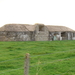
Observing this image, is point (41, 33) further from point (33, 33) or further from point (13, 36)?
point (13, 36)

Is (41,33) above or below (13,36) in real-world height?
above

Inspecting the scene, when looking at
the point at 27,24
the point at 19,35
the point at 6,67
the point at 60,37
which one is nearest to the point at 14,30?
the point at 19,35

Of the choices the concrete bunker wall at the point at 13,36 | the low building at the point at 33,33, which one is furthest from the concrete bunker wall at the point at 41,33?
the concrete bunker wall at the point at 13,36

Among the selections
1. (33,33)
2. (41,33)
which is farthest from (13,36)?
(41,33)

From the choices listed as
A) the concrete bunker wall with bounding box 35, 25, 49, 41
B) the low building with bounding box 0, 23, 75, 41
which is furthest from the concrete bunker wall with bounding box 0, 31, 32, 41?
the concrete bunker wall with bounding box 35, 25, 49, 41

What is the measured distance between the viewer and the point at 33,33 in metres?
34.9

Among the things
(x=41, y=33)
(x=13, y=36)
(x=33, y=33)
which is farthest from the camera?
(x=41, y=33)

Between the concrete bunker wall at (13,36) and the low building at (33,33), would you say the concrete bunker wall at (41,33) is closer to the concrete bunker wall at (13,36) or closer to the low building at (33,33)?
the low building at (33,33)

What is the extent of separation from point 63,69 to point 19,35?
22569 mm

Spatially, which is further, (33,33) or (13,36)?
(33,33)

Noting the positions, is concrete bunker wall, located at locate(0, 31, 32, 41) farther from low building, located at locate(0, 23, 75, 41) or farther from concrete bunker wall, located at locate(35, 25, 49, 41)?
concrete bunker wall, located at locate(35, 25, 49, 41)

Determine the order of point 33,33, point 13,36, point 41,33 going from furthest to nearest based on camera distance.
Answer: point 41,33
point 33,33
point 13,36

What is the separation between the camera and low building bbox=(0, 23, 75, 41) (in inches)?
1313

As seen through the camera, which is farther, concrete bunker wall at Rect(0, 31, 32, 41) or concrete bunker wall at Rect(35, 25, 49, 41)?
concrete bunker wall at Rect(35, 25, 49, 41)
